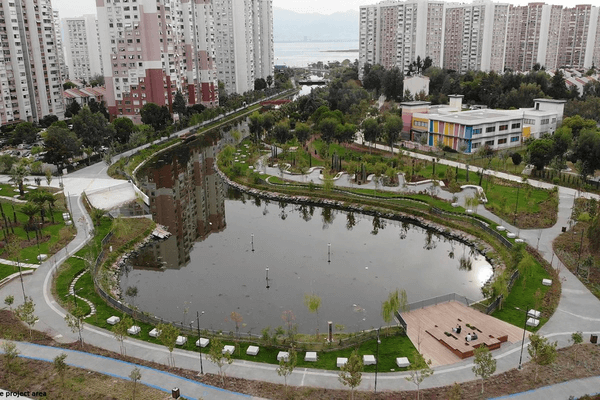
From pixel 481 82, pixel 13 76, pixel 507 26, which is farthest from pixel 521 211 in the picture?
pixel 507 26

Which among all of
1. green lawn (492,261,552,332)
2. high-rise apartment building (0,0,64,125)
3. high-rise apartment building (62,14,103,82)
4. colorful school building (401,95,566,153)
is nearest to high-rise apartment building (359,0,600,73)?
colorful school building (401,95,566,153)

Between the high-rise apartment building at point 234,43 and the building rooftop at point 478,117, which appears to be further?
the high-rise apartment building at point 234,43

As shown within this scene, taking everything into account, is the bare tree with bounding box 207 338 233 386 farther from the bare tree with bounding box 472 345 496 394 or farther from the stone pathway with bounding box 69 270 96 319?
the bare tree with bounding box 472 345 496 394

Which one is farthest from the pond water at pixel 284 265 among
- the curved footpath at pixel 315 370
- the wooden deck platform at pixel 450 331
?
the curved footpath at pixel 315 370

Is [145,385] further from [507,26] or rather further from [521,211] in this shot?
[507,26]

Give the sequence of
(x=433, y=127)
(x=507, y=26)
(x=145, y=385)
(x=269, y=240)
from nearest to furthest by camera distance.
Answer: (x=145, y=385)
(x=269, y=240)
(x=433, y=127)
(x=507, y=26)

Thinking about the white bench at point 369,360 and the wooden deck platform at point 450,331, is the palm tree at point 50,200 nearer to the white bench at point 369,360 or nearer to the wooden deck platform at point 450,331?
the wooden deck platform at point 450,331
